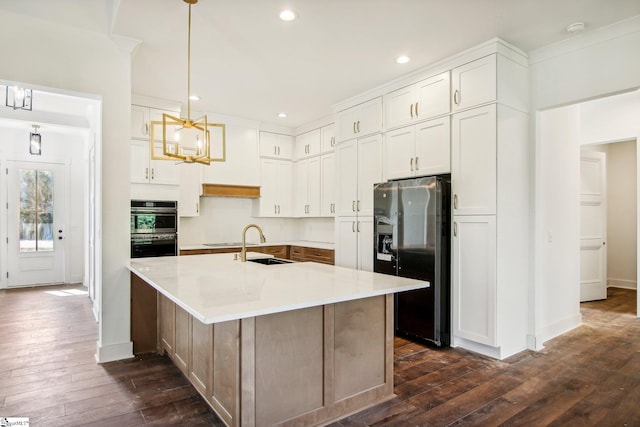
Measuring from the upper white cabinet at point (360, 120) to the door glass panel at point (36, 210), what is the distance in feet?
17.5

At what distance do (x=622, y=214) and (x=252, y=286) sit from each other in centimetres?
723

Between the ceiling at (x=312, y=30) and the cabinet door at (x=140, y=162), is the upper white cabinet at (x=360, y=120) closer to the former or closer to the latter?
the ceiling at (x=312, y=30)

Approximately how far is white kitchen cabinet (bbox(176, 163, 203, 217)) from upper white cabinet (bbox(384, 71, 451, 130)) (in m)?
2.83

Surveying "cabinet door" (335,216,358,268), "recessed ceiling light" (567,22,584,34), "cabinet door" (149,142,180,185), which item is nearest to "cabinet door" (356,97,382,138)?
"cabinet door" (335,216,358,268)

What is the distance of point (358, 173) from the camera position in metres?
4.55

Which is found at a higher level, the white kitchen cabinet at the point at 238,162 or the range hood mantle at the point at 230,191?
the white kitchen cabinet at the point at 238,162

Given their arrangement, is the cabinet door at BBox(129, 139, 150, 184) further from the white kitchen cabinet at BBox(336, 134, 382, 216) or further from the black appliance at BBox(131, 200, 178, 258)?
the white kitchen cabinet at BBox(336, 134, 382, 216)

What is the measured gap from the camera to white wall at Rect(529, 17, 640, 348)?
9.70ft

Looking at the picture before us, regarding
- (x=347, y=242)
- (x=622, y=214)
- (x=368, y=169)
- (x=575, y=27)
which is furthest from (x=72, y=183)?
(x=622, y=214)

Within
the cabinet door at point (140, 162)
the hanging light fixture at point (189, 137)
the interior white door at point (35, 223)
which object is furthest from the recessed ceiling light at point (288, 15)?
the interior white door at point (35, 223)

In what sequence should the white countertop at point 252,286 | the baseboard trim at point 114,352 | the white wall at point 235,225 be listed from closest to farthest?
the white countertop at point 252,286 → the baseboard trim at point 114,352 → the white wall at point 235,225

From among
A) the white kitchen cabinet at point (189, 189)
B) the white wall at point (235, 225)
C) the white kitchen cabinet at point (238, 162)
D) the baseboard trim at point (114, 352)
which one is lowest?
the baseboard trim at point (114, 352)

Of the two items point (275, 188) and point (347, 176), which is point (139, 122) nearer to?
point (275, 188)

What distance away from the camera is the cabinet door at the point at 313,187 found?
5898 millimetres
